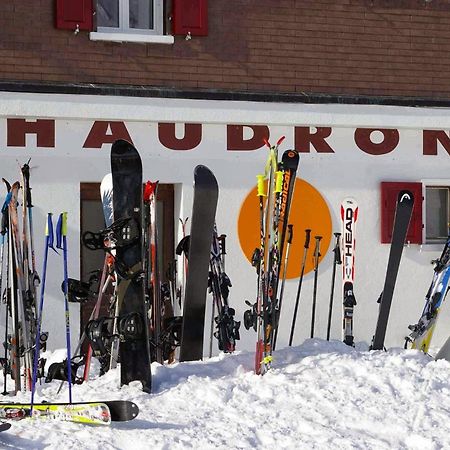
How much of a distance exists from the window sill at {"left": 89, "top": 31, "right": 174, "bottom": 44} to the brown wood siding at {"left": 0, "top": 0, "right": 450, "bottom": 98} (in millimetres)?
74

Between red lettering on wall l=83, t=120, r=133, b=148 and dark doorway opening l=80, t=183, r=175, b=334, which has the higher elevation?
red lettering on wall l=83, t=120, r=133, b=148

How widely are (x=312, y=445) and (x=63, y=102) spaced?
224 inches

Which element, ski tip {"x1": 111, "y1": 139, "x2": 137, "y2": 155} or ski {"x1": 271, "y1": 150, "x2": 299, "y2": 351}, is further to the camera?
ski {"x1": 271, "y1": 150, "x2": 299, "y2": 351}

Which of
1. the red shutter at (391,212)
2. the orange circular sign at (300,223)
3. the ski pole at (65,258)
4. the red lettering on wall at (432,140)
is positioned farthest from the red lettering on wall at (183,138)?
the ski pole at (65,258)

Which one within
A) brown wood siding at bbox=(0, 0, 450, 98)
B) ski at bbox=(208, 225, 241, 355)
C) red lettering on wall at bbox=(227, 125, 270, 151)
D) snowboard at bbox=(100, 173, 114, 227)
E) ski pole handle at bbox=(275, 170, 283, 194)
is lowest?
ski at bbox=(208, 225, 241, 355)

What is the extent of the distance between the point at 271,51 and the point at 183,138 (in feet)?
4.47

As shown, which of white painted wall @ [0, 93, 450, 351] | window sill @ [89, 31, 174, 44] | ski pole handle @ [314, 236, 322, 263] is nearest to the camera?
ski pole handle @ [314, 236, 322, 263]

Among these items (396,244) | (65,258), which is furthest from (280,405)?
(396,244)

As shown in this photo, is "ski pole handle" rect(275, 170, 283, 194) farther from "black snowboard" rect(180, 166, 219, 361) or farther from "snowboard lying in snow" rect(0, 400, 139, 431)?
"snowboard lying in snow" rect(0, 400, 139, 431)

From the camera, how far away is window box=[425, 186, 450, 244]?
12781 millimetres

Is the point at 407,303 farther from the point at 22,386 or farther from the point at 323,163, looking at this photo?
the point at 22,386

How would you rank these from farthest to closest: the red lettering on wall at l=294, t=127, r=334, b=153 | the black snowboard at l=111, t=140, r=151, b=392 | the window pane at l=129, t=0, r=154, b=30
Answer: the red lettering on wall at l=294, t=127, r=334, b=153, the window pane at l=129, t=0, r=154, b=30, the black snowboard at l=111, t=140, r=151, b=392

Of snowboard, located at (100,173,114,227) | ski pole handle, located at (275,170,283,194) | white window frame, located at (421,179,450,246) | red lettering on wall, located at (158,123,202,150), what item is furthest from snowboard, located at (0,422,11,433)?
white window frame, located at (421,179,450,246)

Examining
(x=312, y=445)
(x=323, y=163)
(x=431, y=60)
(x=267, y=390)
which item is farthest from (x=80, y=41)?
(x=312, y=445)
